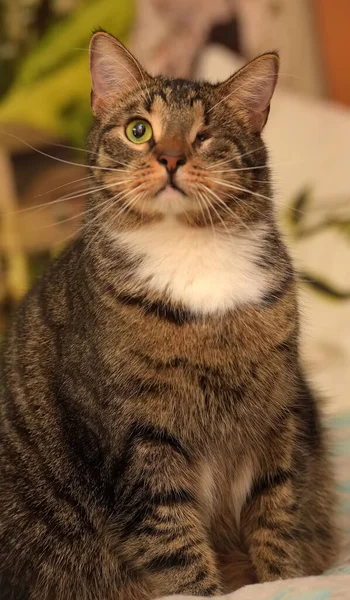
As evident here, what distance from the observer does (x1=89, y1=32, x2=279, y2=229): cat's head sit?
39.5 inches

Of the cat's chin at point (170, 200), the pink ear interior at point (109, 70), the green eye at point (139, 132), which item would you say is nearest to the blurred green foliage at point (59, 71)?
the pink ear interior at point (109, 70)

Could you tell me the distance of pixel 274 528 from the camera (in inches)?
42.7

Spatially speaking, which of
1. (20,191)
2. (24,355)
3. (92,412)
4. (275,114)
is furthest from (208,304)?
(20,191)

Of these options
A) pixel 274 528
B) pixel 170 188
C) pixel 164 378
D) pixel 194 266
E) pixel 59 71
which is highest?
pixel 59 71

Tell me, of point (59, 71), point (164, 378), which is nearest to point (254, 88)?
point (164, 378)

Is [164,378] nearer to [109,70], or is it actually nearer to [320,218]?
[109,70]

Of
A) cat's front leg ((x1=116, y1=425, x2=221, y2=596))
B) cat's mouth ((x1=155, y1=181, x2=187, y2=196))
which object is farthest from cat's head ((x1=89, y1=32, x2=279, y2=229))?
cat's front leg ((x1=116, y1=425, x2=221, y2=596))

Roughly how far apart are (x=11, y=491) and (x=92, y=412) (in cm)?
19

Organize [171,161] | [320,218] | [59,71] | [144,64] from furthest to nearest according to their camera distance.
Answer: [144,64] → [59,71] → [320,218] → [171,161]

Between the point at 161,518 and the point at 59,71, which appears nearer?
the point at 161,518

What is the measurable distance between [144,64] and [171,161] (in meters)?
1.70

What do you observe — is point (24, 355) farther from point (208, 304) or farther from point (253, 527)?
point (253, 527)

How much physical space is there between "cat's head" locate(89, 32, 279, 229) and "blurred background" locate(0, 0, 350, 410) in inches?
40.5

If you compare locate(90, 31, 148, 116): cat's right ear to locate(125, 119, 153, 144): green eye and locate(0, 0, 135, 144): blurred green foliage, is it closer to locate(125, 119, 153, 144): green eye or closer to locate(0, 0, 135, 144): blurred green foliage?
locate(125, 119, 153, 144): green eye
